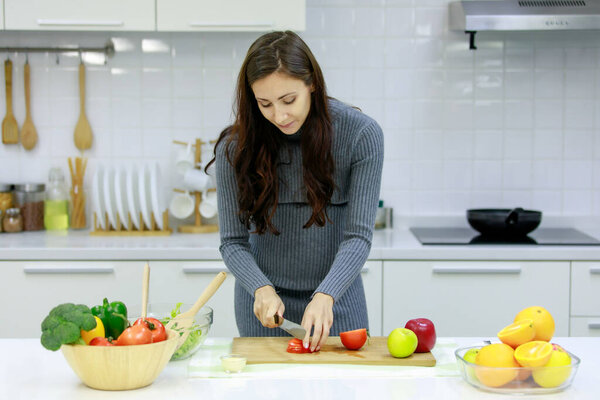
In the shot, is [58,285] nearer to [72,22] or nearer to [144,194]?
[144,194]

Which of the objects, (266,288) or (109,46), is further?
(109,46)

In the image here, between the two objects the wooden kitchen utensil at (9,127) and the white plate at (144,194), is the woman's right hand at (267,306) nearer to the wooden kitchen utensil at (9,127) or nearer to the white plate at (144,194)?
the white plate at (144,194)

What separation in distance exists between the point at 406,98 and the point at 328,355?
1.96 metres

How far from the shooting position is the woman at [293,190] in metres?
1.69

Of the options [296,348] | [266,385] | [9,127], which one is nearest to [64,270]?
[9,127]

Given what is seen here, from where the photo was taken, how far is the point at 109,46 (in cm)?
329

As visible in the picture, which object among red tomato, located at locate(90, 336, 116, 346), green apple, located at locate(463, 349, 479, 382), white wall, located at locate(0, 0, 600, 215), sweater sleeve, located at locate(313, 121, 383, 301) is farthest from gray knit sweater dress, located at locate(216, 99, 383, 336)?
white wall, located at locate(0, 0, 600, 215)

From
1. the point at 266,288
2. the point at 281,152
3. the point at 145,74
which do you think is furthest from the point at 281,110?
the point at 145,74

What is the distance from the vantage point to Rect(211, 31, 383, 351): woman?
5.54 feet

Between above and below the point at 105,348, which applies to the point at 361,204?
above

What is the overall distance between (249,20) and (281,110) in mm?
1338

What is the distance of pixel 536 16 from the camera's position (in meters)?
2.88

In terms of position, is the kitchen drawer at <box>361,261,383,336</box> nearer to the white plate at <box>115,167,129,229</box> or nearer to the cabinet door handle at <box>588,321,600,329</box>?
the cabinet door handle at <box>588,321,600,329</box>

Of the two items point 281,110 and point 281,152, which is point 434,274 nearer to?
point 281,152
